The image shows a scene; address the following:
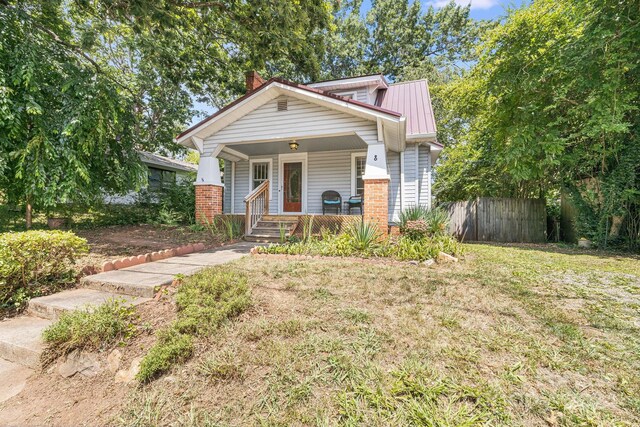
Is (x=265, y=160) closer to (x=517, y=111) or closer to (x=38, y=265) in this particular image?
(x=38, y=265)

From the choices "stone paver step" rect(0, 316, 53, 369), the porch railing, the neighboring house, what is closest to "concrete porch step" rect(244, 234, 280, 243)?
the porch railing

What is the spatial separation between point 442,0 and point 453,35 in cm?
237

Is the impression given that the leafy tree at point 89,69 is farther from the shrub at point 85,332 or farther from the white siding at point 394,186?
the shrub at point 85,332

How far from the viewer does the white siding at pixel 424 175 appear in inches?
357

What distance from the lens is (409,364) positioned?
6.20 feet

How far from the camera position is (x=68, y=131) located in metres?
4.92

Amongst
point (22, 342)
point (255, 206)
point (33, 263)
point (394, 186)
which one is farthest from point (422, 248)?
point (33, 263)

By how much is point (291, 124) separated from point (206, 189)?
3.17m

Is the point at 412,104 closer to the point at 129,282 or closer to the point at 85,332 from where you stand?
the point at 129,282

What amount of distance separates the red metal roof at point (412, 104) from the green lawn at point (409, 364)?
6.39m

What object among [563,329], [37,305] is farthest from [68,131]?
[563,329]

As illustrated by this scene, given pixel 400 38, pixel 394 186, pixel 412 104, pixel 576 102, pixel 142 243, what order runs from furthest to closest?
pixel 400 38
pixel 412 104
pixel 394 186
pixel 576 102
pixel 142 243

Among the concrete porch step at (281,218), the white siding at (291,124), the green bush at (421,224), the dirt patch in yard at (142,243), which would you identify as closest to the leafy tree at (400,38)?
the white siding at (291,124)

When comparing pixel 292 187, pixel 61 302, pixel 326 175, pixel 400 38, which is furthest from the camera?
pixel 400 38
